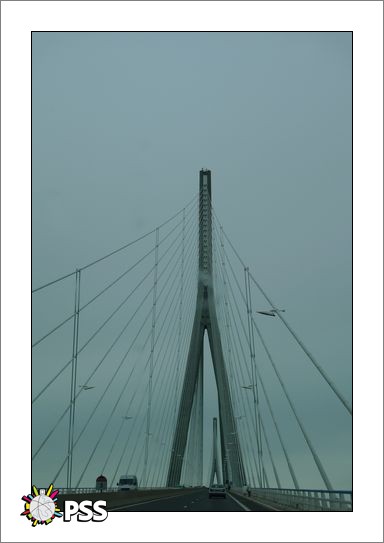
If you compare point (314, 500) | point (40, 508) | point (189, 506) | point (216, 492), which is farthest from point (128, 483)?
point (40, 508)

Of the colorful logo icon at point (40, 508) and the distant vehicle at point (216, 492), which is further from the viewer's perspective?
the distant vehicle at point (216, 492)

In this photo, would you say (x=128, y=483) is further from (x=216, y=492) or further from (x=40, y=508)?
(x=40, y=508)

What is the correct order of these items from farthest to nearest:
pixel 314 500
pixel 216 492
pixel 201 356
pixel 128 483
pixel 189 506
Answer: pixel 128 483
pixel 201 356
pixel 216 492
pixel 189 506
pixel 314 500

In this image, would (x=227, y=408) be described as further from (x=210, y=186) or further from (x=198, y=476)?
(x=198, y=476)

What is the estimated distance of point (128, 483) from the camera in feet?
201

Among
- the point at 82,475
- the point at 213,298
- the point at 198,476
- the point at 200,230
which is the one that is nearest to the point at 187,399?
the point at 213,298

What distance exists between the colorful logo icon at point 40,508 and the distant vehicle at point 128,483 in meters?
45.9

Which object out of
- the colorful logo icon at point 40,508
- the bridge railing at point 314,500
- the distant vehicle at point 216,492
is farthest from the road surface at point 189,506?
the colorful logo icon at point 40,508

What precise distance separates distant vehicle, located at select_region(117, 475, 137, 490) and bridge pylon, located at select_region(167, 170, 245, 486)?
3.32m

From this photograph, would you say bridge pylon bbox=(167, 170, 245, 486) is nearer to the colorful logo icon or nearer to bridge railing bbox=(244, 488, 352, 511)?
bridge railing bbox=(244, 488, 352, 511)

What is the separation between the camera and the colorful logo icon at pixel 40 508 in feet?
46.0

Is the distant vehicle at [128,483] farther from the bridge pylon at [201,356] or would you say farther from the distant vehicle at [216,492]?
the distant vehicle at [216,492]

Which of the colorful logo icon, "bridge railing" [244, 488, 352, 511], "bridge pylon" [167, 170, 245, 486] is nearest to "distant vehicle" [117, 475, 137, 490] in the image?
"bridge pylon" [167, 170, 245, 486]

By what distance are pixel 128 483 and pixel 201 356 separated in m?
12.2
